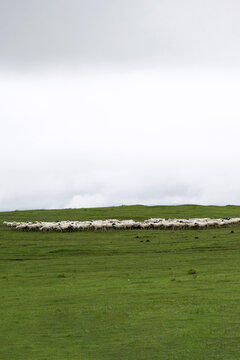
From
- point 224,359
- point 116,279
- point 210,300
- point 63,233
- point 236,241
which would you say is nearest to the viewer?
point 224,359

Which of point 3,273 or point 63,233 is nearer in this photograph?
point 3,273

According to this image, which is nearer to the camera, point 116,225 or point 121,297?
point 121,297

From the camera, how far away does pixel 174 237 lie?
35125 millimetres

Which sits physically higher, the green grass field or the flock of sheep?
the flock of sheep

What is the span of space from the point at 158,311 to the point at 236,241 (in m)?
17.3

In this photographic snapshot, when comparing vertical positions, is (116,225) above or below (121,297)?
above

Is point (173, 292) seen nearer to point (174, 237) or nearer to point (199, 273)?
point (199, 273)

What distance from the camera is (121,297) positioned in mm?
17750

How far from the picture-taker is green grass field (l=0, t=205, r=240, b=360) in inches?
494

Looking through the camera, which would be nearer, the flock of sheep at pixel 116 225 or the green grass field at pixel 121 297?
the green grass field at pixel 121 297

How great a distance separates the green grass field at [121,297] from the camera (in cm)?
1255

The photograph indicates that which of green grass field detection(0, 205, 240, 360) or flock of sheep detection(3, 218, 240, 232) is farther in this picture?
flock of sheep detection(3, 218, 240, 232)

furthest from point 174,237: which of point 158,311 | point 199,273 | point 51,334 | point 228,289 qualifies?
point 51,334

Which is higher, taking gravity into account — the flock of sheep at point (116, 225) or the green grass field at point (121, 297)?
the flock of sheep at point (116, 225)
